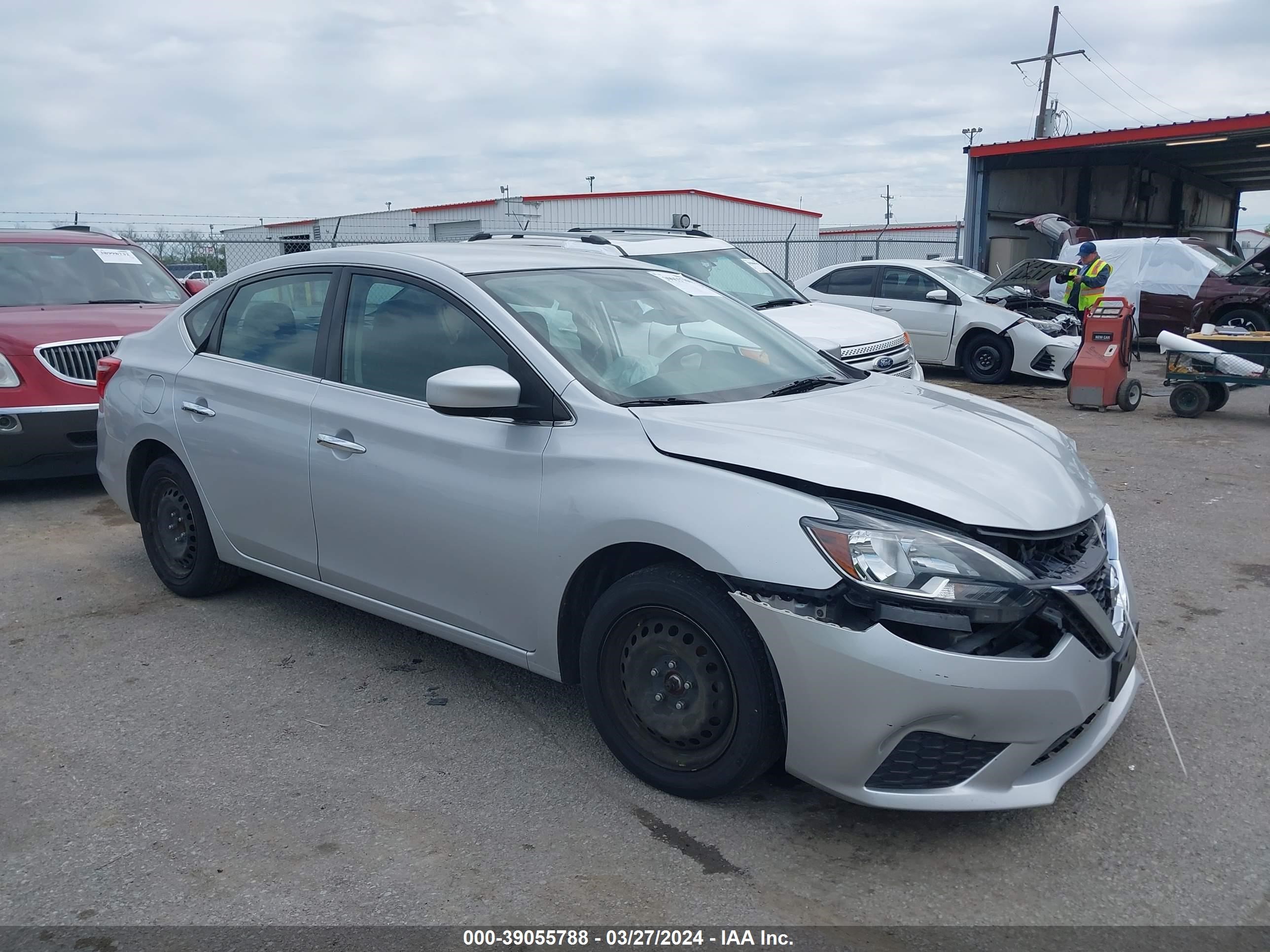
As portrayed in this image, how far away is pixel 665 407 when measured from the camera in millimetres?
3459

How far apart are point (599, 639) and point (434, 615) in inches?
33.2

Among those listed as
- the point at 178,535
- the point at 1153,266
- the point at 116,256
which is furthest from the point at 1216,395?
the point at 116,256

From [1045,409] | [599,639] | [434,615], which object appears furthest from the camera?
[1045,409]

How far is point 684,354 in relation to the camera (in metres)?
3.94

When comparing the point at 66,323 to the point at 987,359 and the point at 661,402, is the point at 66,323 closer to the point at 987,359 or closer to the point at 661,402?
the point at 661,402

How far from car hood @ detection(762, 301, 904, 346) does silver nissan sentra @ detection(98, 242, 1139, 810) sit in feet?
12.1

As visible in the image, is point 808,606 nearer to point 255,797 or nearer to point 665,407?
point 665,407

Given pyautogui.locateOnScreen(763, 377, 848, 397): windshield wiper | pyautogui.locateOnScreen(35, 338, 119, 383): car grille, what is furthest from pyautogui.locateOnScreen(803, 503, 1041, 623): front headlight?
pyautogui.locateOnScreen(35, 338, 119, 383): car grille

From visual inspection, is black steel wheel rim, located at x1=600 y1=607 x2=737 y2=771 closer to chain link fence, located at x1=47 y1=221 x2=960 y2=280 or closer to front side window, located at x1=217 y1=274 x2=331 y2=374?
front side window, located at x1=217 y1=274 x2=331 y2=374

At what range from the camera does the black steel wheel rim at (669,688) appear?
10.1 ft

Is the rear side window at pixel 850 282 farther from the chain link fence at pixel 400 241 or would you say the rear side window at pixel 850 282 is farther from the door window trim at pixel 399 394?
the door window trim at pixel 399 394

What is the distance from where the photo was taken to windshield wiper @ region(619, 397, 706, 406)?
347cm

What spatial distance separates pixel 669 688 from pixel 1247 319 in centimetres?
1501

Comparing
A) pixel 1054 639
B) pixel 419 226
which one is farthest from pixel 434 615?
pixel 419 226
